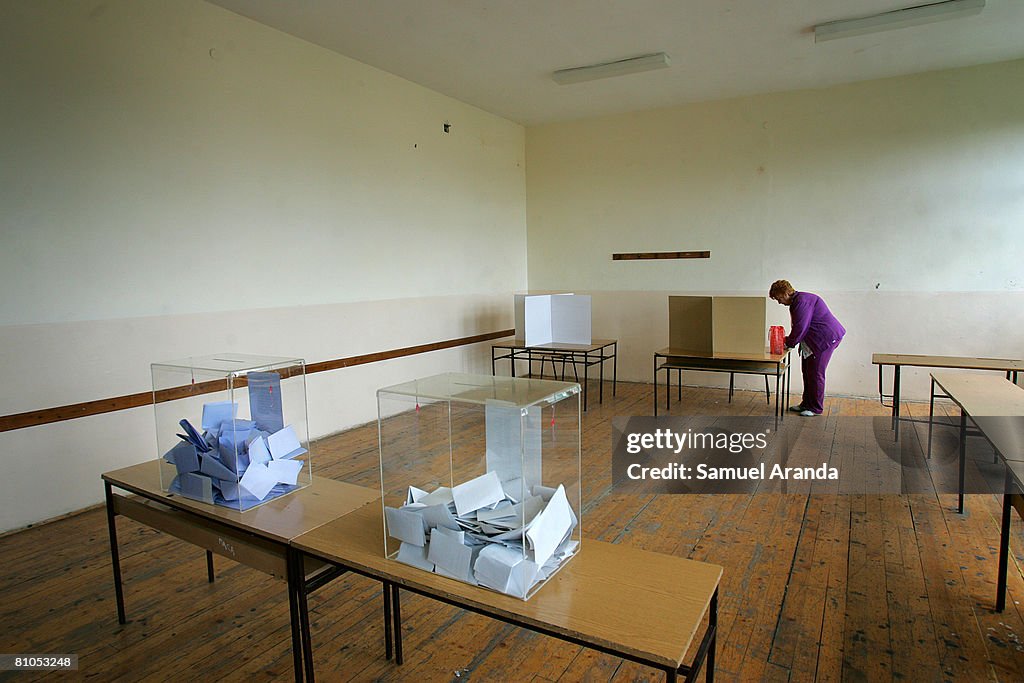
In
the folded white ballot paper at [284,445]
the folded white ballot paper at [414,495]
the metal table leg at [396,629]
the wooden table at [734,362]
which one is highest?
the folded white ballot paper at [284,445]

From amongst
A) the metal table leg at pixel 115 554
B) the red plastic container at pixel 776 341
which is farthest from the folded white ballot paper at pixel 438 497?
the red plastic container at pixel 776 341

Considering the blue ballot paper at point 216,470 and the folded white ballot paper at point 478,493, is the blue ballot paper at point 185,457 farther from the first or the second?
the folded white ballot paper at point 478,493

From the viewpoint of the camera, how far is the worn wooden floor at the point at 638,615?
2145 mm

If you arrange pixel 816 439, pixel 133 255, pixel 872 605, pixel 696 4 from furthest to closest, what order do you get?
pixel 816 439 → pixel 696 4 → pixel 133 255 → pixel 872 605

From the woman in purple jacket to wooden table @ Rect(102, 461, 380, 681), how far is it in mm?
4727

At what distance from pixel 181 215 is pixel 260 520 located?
2960 mm

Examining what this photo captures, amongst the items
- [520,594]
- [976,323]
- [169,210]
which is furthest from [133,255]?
[976,323]

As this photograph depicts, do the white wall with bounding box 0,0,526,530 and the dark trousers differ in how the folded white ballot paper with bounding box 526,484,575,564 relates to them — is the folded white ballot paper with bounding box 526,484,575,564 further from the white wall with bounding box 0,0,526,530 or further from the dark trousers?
the dark trousers

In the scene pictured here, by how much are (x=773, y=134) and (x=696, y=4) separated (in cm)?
270

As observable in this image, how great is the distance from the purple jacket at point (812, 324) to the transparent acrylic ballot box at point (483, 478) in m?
4.62

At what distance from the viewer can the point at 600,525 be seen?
3.38 m

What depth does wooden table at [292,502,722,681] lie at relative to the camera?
3.90 feet

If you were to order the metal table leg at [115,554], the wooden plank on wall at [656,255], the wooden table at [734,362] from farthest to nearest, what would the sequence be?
the wooden plank on wall at [656,255]
the wooden table at [734,362]
the metal table leg at [115,554]

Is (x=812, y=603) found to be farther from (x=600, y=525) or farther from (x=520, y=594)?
(x=520, y=594)
